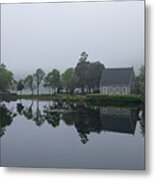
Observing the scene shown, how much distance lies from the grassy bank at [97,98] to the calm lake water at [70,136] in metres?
0.02

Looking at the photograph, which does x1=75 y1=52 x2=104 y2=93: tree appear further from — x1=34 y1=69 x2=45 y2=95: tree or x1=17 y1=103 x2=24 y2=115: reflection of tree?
x1=17 y1=103 x2=24 y2=115: reflection of tree

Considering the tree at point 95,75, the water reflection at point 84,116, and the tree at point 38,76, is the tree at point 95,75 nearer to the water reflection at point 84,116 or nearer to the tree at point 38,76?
the water reflection at point 84,116

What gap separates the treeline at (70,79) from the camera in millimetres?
1793

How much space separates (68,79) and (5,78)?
0.25 m

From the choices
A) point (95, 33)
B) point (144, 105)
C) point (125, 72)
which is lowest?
point (144, 105)

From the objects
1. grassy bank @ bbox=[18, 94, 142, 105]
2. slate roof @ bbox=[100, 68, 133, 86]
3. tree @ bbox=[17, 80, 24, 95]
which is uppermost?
slate roof @ bbox=[100, 68, 133, 86]

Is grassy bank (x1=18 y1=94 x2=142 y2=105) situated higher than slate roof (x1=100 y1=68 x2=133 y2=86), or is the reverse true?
slate roof (x1=100 y1=68 x2=133 y2=86)

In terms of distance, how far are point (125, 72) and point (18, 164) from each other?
0.54 metres

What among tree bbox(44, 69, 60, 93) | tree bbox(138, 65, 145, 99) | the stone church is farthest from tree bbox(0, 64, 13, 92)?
tree bbox(138, 65, 145, 99)

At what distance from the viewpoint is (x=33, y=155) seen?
183cm

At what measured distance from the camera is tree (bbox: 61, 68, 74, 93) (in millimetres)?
1799

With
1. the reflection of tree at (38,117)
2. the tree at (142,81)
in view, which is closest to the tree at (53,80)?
the reflection of tree at (38,117)

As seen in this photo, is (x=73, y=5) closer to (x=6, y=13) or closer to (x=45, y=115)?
(x=6, y=13)

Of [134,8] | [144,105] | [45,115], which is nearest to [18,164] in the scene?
[45,115]
